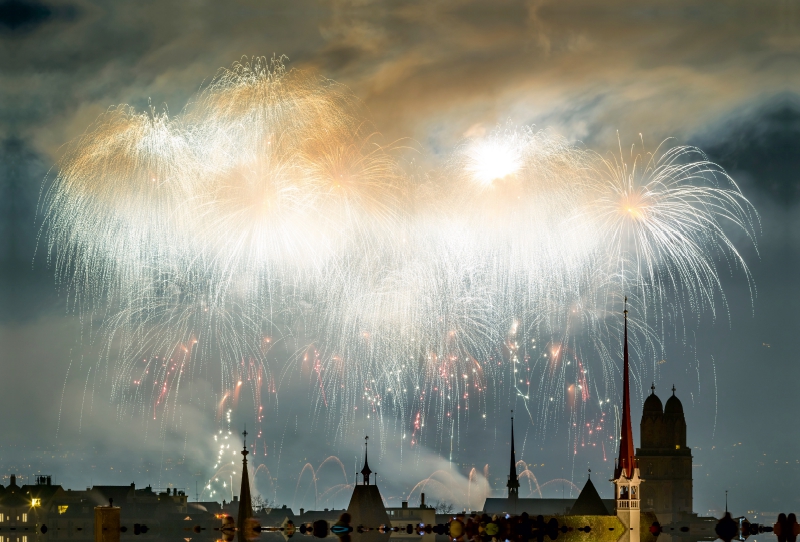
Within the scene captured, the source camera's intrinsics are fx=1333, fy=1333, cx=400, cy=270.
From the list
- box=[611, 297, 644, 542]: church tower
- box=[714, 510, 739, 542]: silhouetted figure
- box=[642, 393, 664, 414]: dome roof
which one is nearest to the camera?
box=[714, 510, 739, 542]: silhouetted figure

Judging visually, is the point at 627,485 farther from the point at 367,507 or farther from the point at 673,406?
the point at 673,406

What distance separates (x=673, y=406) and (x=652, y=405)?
3.21 meters

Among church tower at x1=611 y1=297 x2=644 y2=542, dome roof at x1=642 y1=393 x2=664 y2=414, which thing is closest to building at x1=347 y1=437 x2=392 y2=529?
church tower at x1=611 y1=297 x2=644 y2=542

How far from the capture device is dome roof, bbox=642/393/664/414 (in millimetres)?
196250

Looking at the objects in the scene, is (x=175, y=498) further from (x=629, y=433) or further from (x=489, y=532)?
(x=489, y=532)

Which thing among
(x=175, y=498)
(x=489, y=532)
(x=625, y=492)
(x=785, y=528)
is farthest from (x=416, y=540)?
(x=785, y=528)

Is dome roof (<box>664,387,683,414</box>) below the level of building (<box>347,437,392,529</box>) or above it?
above

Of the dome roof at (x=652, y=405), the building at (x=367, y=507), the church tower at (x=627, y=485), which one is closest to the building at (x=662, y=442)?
the dome roof at (x=652, y=405)

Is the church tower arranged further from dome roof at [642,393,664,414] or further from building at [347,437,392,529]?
dome roof at [642,393,664,414]

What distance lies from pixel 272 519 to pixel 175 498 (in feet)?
45.8

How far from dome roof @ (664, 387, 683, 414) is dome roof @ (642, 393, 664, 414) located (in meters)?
1.02

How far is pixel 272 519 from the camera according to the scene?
189 meters

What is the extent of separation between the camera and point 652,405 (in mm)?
197000

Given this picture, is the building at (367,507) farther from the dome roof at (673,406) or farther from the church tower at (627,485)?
the dome roof at (673,406)
